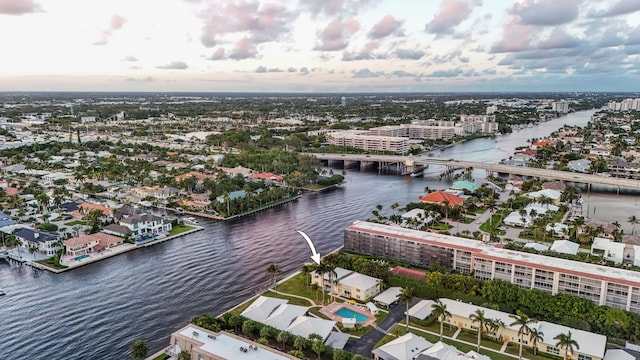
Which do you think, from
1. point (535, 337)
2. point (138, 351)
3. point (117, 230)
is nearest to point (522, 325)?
point (535, 337)

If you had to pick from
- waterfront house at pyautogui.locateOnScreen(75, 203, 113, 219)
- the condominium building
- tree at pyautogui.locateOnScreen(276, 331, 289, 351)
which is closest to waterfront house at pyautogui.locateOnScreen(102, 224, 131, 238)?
waterfront house at pyautogui.locateOnScreen(75, 203, 113, 219)

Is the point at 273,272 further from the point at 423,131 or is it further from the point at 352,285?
the point at 423,131

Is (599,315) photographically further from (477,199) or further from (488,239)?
(477,199)

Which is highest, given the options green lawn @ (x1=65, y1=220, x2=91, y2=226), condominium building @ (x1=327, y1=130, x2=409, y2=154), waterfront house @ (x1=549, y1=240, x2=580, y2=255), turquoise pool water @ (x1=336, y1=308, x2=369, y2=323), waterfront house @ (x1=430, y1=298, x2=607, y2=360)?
condominium building @ (x1=327, y1=130, x2=409, y2=154)

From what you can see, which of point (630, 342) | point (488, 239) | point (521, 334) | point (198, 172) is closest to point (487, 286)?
point (521, 334)

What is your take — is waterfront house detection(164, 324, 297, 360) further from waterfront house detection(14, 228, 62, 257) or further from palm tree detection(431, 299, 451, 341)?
waterfront house detection(14, 228, 62, 257)

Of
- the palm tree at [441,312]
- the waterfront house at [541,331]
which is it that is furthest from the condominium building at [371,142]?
the palm tree at [441,312]
